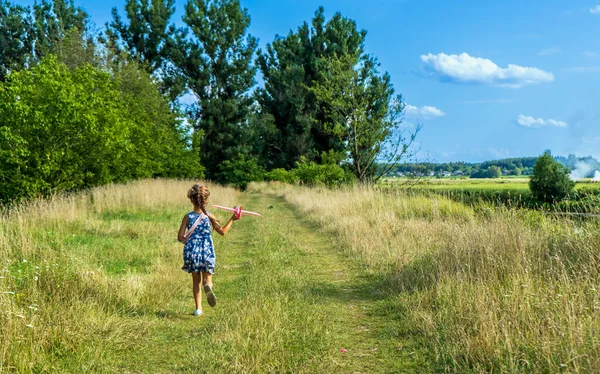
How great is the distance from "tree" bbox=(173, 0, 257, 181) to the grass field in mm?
37318

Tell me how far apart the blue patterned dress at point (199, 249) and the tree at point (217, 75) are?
39.9 metres

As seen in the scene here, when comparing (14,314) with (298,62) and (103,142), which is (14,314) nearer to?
(103,142)

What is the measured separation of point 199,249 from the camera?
6074mm

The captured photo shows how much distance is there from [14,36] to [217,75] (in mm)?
19797

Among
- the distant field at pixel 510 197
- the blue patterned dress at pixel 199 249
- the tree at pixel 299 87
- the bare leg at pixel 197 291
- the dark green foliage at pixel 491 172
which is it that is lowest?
the bare leg at pixel 197 291

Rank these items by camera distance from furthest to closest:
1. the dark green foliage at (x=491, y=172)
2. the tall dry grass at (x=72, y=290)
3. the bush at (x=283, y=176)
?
1. the dark green foliage at (x=491, y=172)
2. the bush at (x=283, y=176)
3. the tall dry grass at (x=72, y=290)

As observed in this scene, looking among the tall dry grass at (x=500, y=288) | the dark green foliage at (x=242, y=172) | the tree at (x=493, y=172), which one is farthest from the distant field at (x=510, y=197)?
the tree at (x=493, y=172)

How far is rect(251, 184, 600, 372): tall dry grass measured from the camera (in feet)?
12.2

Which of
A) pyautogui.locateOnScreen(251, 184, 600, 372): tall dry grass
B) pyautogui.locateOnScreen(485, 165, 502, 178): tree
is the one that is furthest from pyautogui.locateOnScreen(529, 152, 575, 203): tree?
pyautogui.locateOnScreen(251, 184, 600, 372): tall dry grass

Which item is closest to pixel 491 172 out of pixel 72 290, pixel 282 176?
pixel 282 176

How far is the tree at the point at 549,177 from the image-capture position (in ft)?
180

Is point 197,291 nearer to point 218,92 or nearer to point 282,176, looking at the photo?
point 282,176

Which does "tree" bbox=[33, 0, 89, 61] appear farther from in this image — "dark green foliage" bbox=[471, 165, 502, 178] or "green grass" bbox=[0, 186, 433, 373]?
"dark green foliage" bbox=[471, 165, 502, 178]

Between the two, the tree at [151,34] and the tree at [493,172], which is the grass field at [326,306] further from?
the tree at [493,172]
